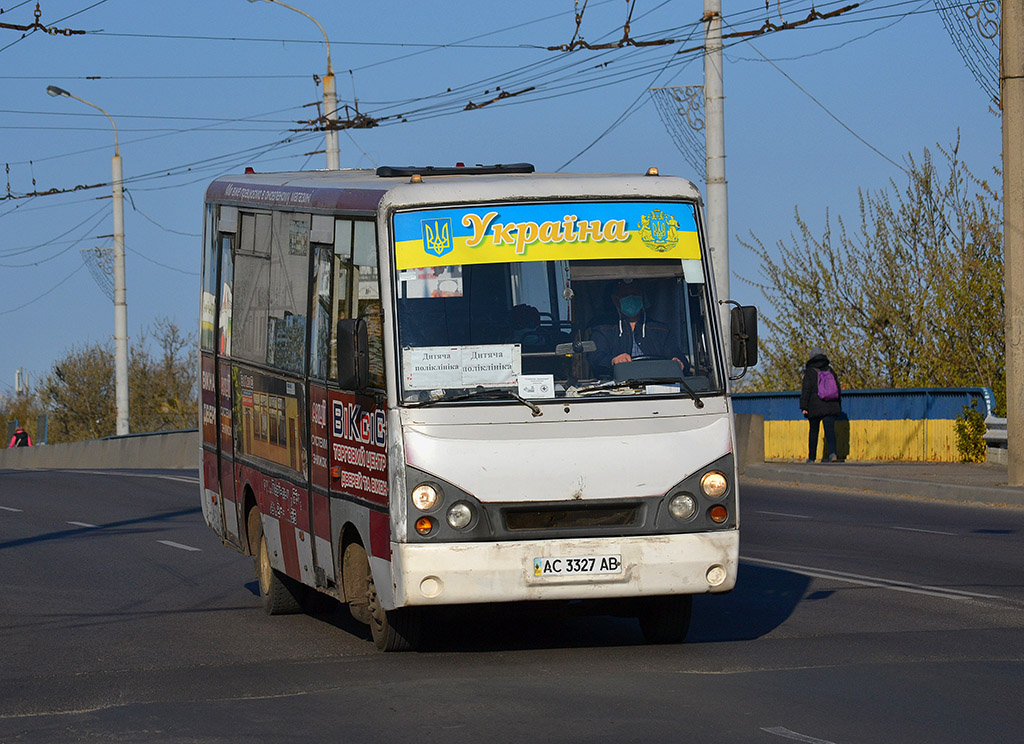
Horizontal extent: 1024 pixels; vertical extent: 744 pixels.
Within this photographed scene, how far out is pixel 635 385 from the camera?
9406 mm

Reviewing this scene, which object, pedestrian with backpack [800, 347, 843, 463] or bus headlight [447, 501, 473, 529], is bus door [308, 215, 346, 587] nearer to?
bus headlight [447, 501, 473, 529]

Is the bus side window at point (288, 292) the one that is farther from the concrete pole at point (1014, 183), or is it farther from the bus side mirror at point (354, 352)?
the concrete pole at point (1014, 183)

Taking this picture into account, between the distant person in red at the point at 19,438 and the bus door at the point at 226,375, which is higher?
the bus door at the point at 226,375

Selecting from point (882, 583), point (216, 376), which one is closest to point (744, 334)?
point (882, 583)

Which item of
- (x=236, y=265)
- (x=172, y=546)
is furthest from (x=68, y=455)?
(x=236, y=265)

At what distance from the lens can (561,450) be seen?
360 inches

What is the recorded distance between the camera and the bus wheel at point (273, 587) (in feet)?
38.9

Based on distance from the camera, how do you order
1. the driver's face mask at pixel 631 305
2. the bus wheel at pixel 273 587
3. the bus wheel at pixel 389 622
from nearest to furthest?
1. the driver's face mask at pixel 631 305
2. the bus wheel at pixel 389 622
3. the bus wheel at pixel 273 587

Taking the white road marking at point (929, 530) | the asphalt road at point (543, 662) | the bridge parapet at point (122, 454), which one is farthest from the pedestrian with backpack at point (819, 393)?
the bridge parapet at point (122, 454)

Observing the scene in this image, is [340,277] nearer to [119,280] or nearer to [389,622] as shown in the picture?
[389,622]

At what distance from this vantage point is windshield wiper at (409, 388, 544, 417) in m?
9.14

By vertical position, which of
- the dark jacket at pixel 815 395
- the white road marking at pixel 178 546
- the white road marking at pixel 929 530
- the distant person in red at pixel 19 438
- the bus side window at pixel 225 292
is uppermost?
the bus side window at pixel 225 292

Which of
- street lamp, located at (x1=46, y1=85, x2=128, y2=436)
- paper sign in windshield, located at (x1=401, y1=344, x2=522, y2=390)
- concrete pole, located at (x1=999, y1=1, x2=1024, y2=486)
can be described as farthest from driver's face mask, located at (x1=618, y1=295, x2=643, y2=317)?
street lamp, located at (x1=46, y1=85, x2=128, y2=436)

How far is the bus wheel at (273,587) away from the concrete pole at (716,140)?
16882 mm
